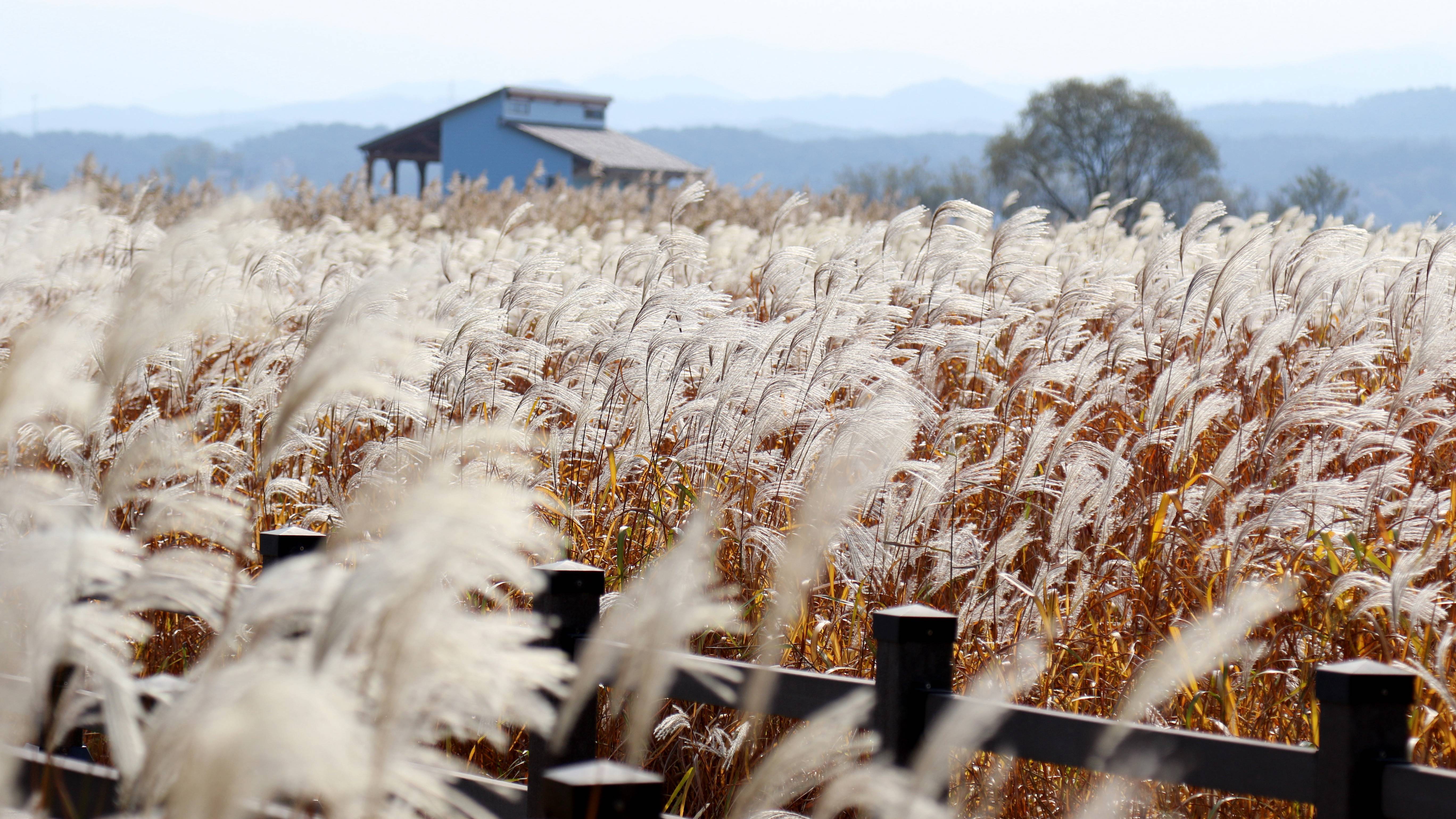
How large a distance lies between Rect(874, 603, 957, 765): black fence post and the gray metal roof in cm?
4134

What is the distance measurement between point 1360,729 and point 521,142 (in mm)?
51875

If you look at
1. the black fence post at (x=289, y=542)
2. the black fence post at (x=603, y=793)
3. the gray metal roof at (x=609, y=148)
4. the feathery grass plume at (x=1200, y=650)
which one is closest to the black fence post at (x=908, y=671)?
the feathery grass plume at (x=1200, y=650)

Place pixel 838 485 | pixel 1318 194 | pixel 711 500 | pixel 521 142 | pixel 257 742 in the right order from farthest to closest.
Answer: pixel 1318 194 → pixel 521 142 → pixel 711 500 → pixel 838 485 → pixel 257 742

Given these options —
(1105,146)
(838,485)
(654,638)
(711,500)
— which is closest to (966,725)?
(654,638)

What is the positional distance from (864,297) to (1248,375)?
53.6 inches

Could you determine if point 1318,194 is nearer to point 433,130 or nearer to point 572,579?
point 433,130

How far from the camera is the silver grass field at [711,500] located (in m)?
1.15

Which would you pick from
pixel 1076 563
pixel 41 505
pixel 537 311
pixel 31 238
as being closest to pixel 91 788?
pixel 41 505

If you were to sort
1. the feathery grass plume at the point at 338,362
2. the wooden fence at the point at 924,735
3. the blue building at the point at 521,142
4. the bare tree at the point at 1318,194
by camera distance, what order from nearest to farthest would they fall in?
the feathery grass plume at the point at 338,362
the wooden fence at the point at 924,735
the blue building at the point at 521,142
the bare tree at the point at 1318,194

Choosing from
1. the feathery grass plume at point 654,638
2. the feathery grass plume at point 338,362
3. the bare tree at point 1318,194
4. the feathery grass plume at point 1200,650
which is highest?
the bare tree at point 1318,194

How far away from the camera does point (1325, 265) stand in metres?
4.57

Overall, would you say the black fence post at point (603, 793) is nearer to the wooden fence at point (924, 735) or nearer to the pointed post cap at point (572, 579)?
the wooden fence at point (924, 735)

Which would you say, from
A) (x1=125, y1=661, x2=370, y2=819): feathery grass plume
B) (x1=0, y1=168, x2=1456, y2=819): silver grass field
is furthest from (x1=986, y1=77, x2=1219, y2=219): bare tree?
(x1=125, y1=661, x2=370, y2=819): feathery grass plume

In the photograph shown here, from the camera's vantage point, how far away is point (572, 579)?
97.6 inches
